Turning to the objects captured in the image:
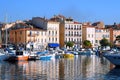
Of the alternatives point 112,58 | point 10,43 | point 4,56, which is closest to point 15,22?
point 10,43

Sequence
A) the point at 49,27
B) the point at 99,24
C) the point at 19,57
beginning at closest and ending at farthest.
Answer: the point at 19,57
the point at 49,27
the point at 99,24

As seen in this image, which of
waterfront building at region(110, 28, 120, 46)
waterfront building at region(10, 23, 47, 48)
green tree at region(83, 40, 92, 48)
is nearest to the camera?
waterfront building at region(10, 23, 47, 48)

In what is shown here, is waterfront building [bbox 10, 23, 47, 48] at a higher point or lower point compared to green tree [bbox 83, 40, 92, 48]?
higher

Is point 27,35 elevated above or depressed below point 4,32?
below

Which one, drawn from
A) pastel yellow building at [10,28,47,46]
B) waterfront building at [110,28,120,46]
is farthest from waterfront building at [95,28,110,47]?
pastel yellow building at [10,28,47,46]

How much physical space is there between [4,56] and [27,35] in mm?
34884

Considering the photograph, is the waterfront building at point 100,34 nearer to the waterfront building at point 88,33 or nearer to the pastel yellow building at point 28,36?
the waterfront building at point 88,33

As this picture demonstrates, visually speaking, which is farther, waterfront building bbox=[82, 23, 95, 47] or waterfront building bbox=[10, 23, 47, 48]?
waterfront building bbox=[82, 23, 95, 47]

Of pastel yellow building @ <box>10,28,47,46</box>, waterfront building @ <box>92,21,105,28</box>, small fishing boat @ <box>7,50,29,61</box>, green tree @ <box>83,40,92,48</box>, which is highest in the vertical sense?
waterfront building @ <box>92,21,105,28</box>

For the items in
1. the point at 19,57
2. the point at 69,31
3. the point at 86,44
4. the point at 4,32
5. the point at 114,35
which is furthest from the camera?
the point at 114,35

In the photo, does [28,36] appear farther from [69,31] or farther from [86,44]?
[86,44]

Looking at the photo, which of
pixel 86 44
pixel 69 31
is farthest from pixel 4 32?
pixel 86 44

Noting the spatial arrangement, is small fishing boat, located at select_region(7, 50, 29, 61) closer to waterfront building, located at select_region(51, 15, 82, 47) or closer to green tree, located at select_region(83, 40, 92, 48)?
waterfront building, located at select_region(51, 15, 82, 47)

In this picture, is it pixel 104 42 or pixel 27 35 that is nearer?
pixel 27 35
